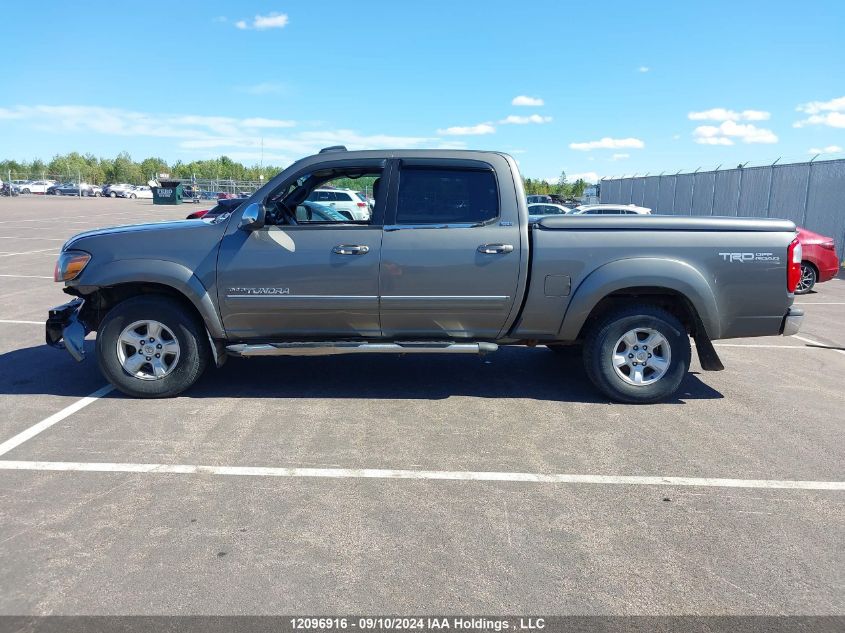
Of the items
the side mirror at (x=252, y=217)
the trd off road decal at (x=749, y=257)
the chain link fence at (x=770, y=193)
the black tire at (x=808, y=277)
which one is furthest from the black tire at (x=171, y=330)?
the chain link fence at (x=770, y=193)

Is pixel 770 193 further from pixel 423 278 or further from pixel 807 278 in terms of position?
pixel 423 278

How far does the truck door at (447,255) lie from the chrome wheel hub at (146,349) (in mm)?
1825

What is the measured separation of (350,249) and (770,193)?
20.7 meters

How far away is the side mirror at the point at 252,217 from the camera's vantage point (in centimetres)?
515

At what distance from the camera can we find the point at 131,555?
10.4 ft

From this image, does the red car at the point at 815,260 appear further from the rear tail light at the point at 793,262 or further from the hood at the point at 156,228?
the hood at the point at 156,228

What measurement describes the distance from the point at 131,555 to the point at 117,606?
0.41m

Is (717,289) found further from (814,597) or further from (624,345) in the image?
(814,597)

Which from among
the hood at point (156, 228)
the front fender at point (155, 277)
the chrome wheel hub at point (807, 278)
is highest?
the hood at point (156, 228)

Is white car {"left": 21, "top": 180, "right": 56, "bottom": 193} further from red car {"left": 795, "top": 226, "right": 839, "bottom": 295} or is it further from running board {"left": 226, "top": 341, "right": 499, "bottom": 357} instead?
running board {"left": 226, "top": 341, "right": 499, "bottom": 357}

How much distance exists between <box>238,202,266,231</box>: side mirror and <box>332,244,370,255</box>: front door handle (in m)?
0.63

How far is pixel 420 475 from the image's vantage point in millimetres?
4105

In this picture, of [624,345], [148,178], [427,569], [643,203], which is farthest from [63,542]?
[148,178]

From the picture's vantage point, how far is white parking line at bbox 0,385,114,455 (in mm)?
4465
